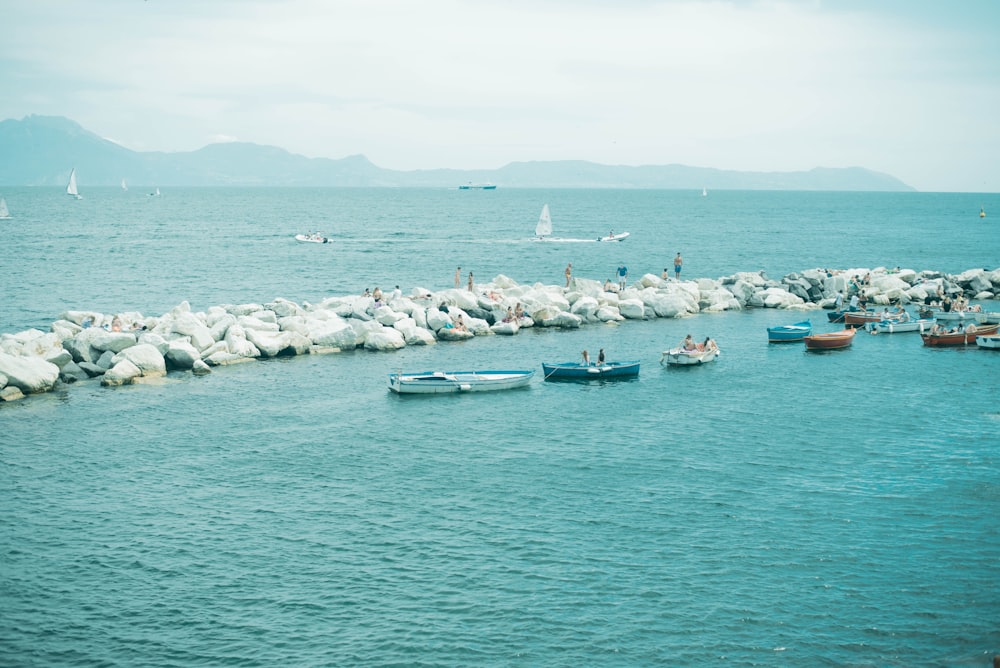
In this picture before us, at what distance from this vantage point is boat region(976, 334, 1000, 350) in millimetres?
56812

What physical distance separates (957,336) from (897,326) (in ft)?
17.7

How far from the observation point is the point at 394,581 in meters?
24.5

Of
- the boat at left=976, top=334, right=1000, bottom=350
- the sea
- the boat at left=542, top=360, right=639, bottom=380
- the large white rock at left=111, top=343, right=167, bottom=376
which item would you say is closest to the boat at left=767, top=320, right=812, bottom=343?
the sea

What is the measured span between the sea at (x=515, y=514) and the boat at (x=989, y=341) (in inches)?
84.8

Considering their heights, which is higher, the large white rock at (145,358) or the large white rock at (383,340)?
the large white rock at (383,340)

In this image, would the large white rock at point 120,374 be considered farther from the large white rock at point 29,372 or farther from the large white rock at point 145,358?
the large white rock at point 29,372

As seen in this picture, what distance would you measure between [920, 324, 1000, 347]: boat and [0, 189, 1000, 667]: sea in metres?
1.44

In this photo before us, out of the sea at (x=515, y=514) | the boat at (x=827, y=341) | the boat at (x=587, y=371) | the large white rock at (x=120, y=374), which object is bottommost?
the sea at (x=515, y=514)

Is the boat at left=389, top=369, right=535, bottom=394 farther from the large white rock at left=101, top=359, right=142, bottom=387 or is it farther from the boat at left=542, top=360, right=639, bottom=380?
the large white rock at left=101, top=359, right=142, bottom=387

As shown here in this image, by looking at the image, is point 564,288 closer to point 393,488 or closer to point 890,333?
point 890,333

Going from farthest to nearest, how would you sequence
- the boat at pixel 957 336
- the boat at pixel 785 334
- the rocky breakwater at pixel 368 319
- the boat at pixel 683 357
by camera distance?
the boat at pixel 785 334, the boat at pixel 957 336, the boat at pixel 683 357, the rocky breakwater at pixel 368 319

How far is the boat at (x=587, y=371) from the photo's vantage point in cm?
4778

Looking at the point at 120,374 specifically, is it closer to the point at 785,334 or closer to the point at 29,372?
the point at 29,372

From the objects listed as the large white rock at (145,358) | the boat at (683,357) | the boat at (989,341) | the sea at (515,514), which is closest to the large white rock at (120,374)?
the large white rock at (145,358)
